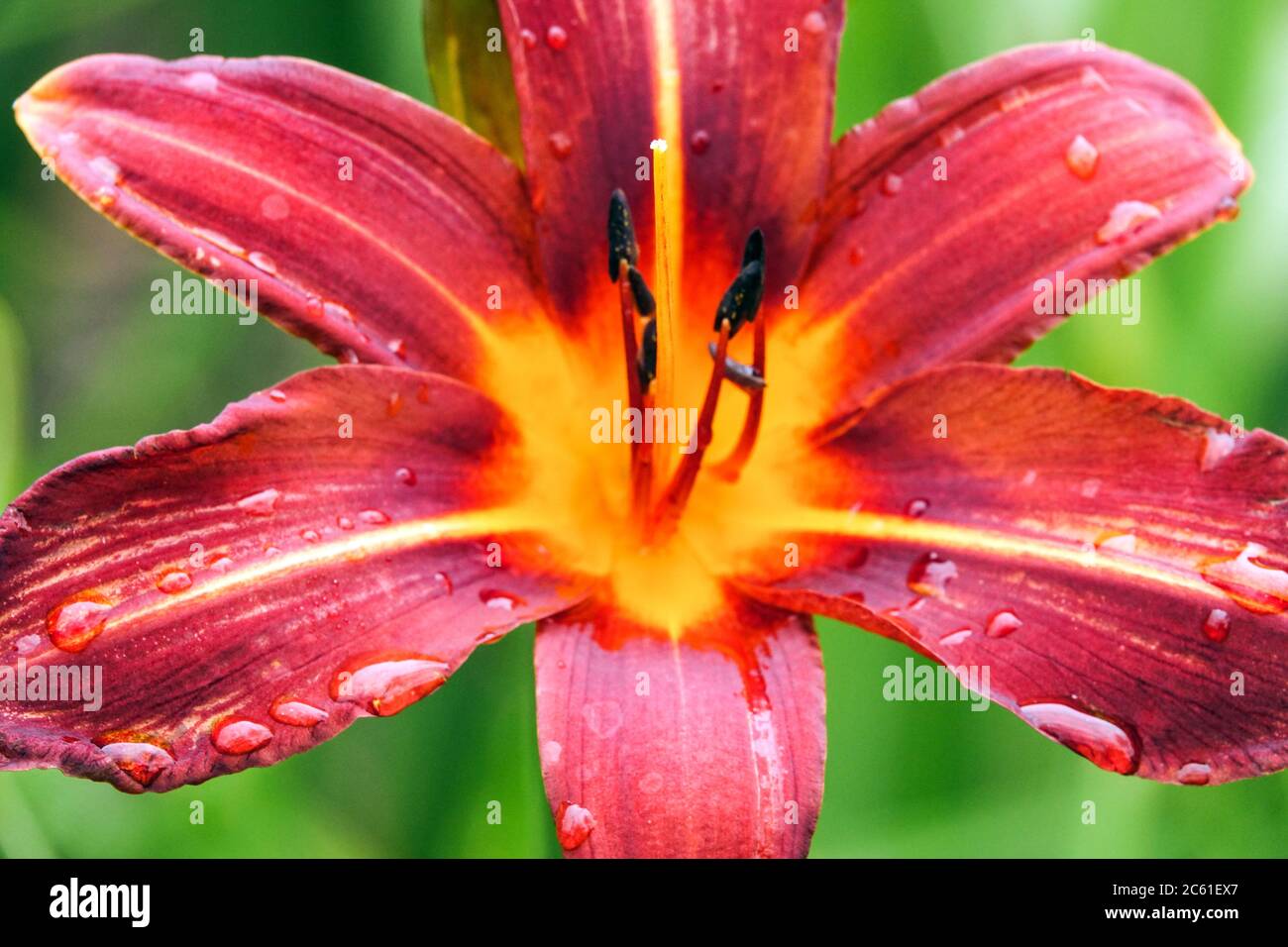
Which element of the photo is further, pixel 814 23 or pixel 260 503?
pixel 814 23

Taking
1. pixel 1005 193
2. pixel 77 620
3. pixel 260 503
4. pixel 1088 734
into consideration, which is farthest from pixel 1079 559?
pixel 77 620

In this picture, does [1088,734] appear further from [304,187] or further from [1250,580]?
[304,187]

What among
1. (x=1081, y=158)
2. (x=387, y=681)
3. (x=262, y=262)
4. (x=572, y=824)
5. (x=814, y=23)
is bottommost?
(x=572, y=824)

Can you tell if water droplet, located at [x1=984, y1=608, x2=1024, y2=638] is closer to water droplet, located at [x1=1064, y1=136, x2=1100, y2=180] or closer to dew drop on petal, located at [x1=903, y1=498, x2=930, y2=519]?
dew drop on petal, located at [x1=903, y1=498, x2=930, y2=519]

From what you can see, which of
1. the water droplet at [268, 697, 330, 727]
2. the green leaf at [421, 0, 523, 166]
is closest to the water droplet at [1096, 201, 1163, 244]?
the green leaf at [421, 0, 523, 166]
